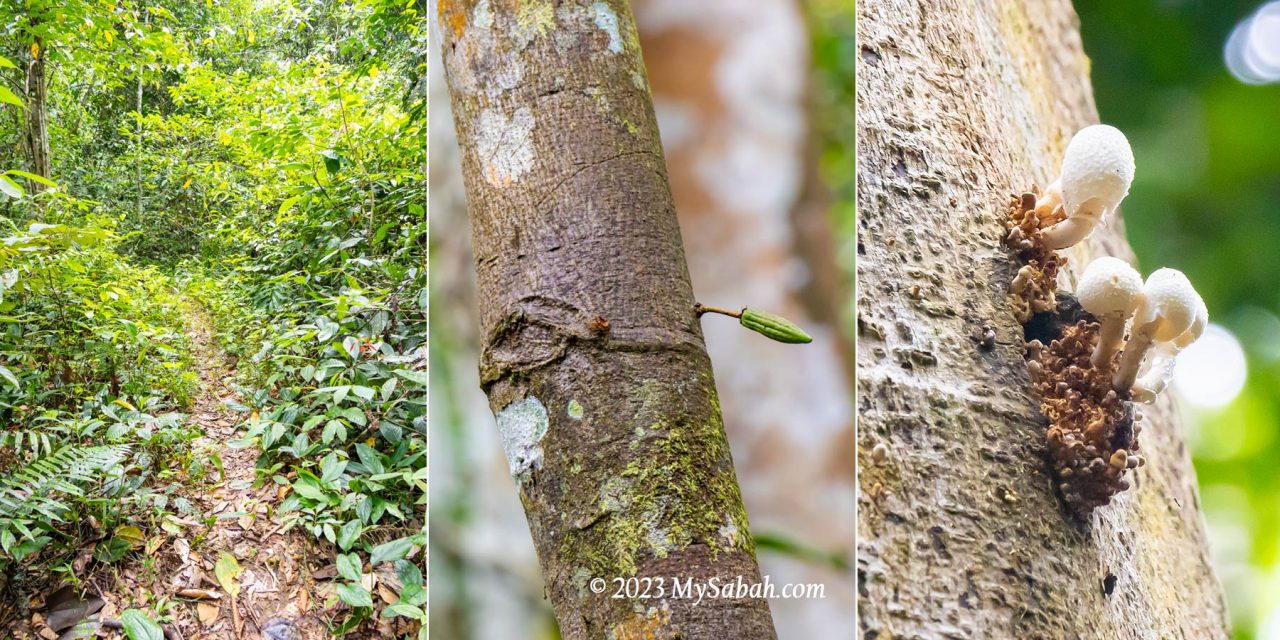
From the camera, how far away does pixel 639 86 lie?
86cm

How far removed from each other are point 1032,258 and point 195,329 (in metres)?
1.62

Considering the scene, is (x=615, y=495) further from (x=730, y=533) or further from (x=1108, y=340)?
(x=1108, y=340)

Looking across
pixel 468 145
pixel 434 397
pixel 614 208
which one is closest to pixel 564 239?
pixel 614 208

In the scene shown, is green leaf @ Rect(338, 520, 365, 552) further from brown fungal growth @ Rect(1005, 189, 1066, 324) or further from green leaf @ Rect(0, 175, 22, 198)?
brown fungal growth @ Rect(1005, 189, 1066, 324)

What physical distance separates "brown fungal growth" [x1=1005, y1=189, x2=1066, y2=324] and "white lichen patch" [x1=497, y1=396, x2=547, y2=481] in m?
0.65

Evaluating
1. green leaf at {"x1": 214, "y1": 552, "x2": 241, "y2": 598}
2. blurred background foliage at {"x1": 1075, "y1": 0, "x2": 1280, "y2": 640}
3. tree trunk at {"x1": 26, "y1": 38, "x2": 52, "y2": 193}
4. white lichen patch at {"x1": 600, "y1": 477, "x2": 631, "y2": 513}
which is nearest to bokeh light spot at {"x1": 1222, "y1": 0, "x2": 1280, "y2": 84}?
blurred background foliage at {"x1": 1075, "y1": 0, "x2": 1280, "y2": 640}

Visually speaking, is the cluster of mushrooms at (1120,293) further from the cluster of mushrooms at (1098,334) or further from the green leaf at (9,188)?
the green leaf at (9,188)

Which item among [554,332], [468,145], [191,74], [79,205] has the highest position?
[191,74]

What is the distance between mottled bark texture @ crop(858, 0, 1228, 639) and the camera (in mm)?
950

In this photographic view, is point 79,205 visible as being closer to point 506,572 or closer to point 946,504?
point 506,572

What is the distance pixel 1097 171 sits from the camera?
975 millimetres

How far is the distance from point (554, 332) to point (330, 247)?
1.34m

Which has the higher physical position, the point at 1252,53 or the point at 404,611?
the point at 1252,53

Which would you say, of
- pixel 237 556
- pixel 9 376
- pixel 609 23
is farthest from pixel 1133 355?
pixel 9 376
